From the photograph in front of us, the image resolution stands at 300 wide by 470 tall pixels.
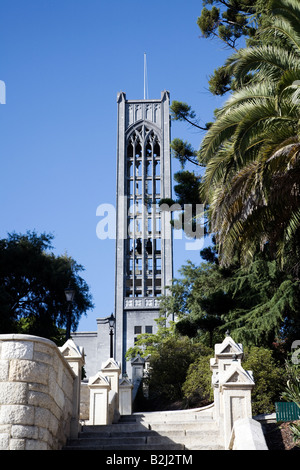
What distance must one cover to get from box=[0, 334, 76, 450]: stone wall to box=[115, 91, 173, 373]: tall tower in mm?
41126

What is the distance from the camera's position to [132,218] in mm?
55188

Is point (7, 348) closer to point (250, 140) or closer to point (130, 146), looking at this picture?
point (250, 140)

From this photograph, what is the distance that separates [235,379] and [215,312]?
1233 centimetres

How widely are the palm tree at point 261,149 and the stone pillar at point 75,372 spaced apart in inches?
145

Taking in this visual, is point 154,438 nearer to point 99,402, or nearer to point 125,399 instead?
point 99,402

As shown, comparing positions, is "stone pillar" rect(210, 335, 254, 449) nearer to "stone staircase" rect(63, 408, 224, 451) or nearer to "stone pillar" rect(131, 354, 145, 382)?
"stone staircase" rect(63, 408, 224, 451)

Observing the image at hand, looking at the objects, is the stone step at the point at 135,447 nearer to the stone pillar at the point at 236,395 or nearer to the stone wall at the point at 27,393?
the stone wall at the point at 27,393

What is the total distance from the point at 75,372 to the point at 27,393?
3.37 meters

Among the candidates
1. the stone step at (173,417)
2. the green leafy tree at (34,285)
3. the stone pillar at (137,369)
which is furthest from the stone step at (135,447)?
the green leafy tree at (34,285)

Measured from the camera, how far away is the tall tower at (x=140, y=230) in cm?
5322

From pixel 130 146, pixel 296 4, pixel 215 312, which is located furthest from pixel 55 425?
pixel 130 146

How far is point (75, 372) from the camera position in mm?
12336

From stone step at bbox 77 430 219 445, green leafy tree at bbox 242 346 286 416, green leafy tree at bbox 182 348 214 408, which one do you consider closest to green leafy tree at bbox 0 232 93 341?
green leafy tree at bbox 182 348 214 408

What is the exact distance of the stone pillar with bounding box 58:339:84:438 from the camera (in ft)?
38.4
